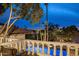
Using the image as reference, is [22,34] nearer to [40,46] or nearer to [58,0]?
[40,46]

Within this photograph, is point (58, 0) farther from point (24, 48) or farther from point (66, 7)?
point (24, 48)

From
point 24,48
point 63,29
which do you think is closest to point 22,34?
point 24,48


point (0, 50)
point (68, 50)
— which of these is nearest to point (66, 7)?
point (68, 50)

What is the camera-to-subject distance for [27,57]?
3424 millimetres

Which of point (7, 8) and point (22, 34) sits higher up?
point (7, 8)

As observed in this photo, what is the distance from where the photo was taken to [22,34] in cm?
343

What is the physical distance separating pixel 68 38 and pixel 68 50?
103mm

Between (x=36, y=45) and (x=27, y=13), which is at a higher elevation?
(x=27, y=13)

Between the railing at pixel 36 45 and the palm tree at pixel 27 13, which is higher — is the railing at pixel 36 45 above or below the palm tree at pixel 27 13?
below

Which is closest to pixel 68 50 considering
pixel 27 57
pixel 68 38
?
pixel 68 38

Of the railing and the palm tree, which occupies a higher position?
the palm tree

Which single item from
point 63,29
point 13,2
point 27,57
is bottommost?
point 27,57

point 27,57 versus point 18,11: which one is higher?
point 18,11

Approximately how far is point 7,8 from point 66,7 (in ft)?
1.67
